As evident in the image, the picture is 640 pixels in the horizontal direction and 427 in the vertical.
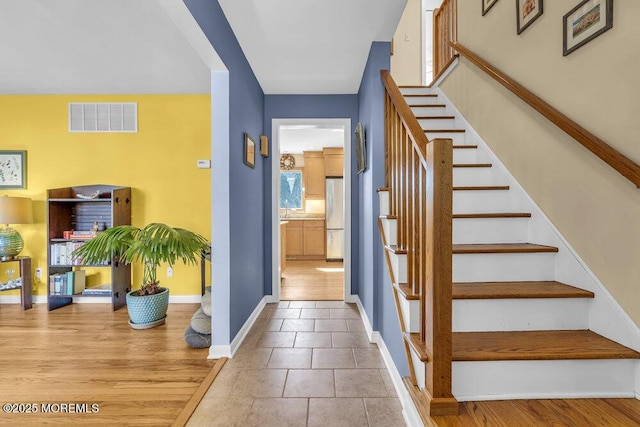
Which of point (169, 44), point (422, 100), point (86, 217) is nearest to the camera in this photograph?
point (169, 44)

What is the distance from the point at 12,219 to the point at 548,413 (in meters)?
4.92

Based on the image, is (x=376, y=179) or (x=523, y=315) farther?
(x=376, y=179)

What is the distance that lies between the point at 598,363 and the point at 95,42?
3.95 meters

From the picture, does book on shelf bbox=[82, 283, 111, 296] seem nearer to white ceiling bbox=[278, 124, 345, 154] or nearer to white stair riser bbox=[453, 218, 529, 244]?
white ceiling bbox=[278, 124, 345, 154]

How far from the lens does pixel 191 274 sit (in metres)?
3.82

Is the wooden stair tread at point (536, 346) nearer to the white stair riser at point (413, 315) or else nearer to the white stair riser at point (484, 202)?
the white stair riser at point (413, 315)

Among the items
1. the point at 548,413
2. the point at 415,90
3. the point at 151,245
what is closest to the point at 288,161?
the point at 415,90

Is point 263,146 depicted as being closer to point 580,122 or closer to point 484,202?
point 484,202

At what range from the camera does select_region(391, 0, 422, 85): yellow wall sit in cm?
460

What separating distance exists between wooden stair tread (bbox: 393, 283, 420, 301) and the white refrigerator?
4.96 metres

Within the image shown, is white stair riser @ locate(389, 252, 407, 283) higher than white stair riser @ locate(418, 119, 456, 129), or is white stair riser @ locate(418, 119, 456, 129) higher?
white stair riser @ locate(418, 119, 456, 129)

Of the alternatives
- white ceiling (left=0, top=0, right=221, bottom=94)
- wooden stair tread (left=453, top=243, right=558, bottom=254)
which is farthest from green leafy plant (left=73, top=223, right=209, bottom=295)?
wooden stair tread (left=453, top=243, right=558, bottom=254)

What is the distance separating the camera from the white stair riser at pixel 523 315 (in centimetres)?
147

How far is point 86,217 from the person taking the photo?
3764 mm
